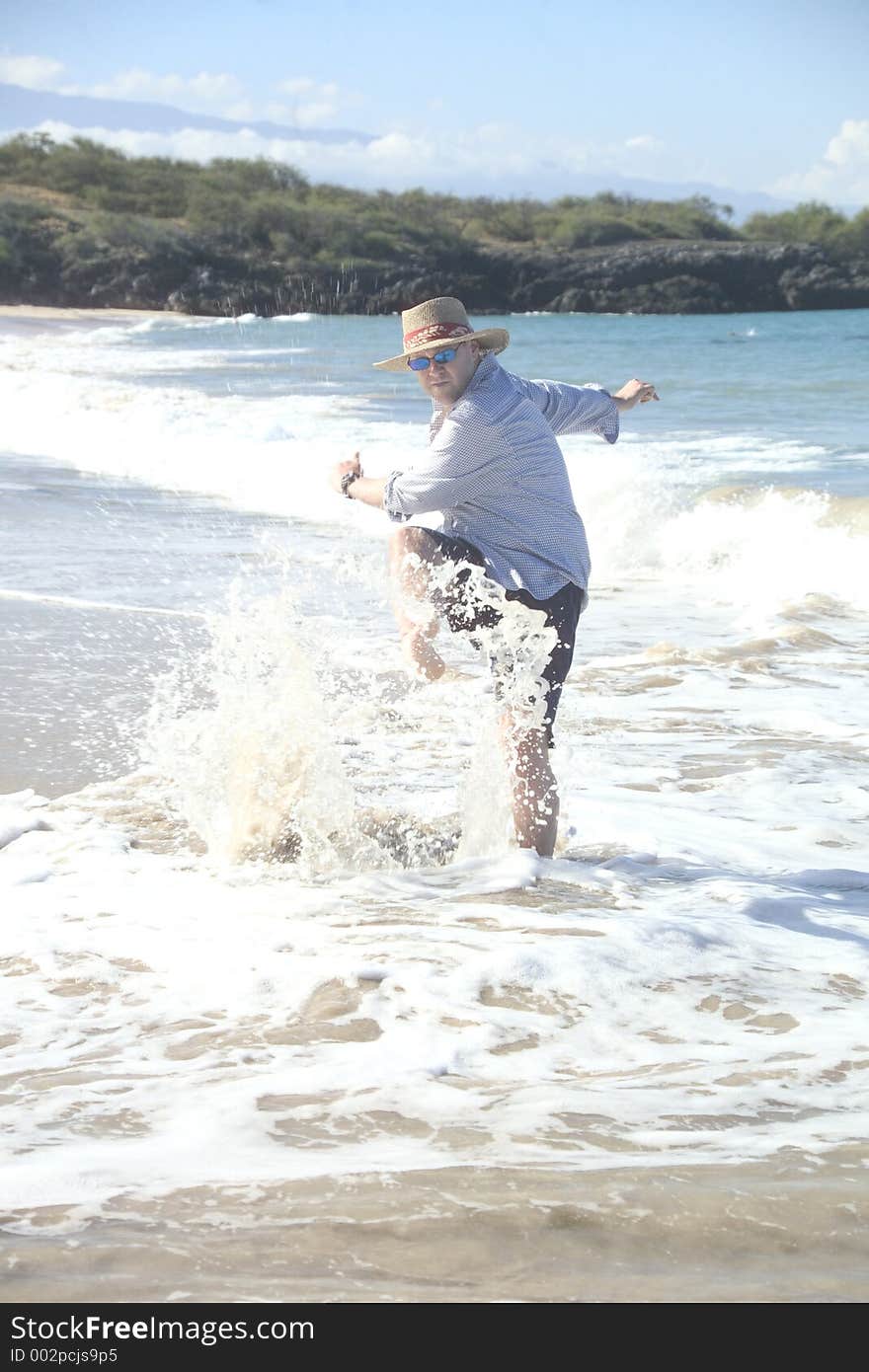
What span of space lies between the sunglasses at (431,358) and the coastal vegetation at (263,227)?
218ft

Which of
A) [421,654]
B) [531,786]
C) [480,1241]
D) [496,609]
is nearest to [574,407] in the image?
[496,609]

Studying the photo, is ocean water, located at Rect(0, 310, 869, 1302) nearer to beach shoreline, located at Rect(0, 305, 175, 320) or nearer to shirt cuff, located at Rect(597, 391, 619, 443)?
shirt cuff, located at Rect(597, 391, 619, 443)

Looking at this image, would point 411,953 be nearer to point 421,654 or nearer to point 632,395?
point 421,654

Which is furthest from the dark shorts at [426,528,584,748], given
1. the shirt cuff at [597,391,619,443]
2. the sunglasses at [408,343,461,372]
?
the shirt cuff at [597,391,619,443]

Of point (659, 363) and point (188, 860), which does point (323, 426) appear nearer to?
point (188, 860)

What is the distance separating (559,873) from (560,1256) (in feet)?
6.93

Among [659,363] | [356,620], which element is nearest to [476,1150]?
[356,620]

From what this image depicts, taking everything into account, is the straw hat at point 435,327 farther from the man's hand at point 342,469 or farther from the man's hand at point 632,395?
the man's hand at point 632,395

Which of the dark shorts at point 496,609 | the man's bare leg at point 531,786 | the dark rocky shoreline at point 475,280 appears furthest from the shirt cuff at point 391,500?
the dark rocky shoreline at point 475,280

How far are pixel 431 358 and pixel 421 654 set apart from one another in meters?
0.84

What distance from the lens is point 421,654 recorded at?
13.5ft

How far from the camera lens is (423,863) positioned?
182 inches

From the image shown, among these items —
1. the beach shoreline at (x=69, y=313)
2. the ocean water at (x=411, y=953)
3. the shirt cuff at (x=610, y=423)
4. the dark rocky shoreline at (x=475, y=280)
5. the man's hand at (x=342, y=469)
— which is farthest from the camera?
the dark rocky shoreline at (x=475, y=280)

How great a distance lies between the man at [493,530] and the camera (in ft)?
13.2
